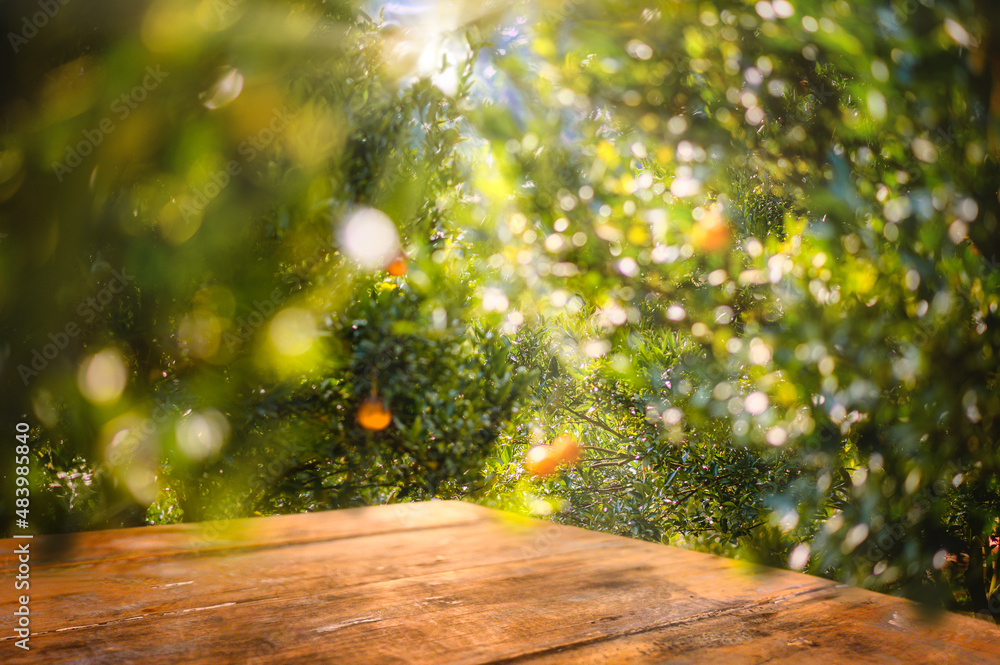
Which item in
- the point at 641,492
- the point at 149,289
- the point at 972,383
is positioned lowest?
the point at 641,492

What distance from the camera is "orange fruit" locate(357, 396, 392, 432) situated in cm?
455

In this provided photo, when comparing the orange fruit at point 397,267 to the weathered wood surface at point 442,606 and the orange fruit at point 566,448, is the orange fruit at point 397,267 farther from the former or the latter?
the weathered wood surface at point 442,606

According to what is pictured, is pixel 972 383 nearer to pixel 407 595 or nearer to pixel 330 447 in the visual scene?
pixel 407 595

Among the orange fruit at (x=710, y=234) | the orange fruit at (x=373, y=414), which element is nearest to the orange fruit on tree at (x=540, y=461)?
the orange fruit at (x=373, y=414)

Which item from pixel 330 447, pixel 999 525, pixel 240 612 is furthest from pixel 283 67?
pixel 999 525

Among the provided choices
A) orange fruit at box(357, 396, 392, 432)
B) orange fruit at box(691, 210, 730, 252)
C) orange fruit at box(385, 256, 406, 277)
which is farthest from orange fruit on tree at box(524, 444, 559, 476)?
orange fruit at box(691, 210, 730, 252)

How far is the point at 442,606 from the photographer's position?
3.63ft

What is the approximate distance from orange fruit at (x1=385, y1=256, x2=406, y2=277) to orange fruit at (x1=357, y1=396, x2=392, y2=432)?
0.79 meters

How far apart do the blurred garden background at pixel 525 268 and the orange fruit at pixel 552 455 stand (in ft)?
0.09

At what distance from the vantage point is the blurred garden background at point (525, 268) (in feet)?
4.28

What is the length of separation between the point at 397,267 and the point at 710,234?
7.55 feet

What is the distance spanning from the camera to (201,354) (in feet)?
12.1

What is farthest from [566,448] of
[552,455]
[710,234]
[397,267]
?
[710,234]

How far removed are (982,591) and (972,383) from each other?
1.79 ft
